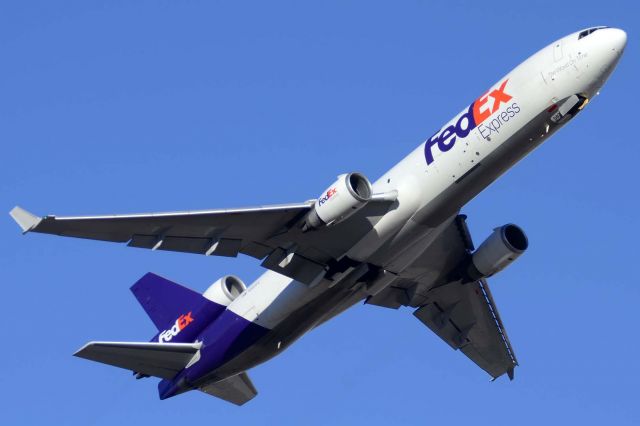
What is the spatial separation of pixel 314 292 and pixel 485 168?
24.2 feet

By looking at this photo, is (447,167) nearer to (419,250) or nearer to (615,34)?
(419,250)

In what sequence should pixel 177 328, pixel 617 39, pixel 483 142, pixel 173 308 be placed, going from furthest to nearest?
pixel 173 308
pixel 177 328
pixel 483 142
pixel 617 39

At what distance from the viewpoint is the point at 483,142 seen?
39719 mm

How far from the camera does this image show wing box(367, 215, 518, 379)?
45781 mm

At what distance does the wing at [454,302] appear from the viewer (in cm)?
4578

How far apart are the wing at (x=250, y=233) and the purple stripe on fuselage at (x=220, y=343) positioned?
3149 millimetres

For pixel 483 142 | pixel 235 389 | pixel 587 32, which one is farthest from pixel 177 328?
pixel 587 32

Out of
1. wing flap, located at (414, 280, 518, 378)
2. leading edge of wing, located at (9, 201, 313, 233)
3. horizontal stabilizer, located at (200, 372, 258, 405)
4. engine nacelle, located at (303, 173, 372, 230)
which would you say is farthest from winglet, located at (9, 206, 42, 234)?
wing flap, located at (414, 280, 518, 378)

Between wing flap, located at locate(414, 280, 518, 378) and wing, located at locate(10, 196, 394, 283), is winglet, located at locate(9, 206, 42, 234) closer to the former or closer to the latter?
wing, located at locate(10, 196, 394, 283)

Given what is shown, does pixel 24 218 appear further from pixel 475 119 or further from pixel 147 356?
pixel 475 119

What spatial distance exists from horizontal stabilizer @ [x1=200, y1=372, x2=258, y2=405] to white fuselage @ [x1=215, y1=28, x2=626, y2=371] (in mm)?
7394

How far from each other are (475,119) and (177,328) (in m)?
14.2

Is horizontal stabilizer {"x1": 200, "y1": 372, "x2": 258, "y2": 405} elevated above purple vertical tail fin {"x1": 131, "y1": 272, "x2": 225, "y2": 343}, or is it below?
below

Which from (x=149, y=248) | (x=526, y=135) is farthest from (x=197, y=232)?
(x=526, y=135)
